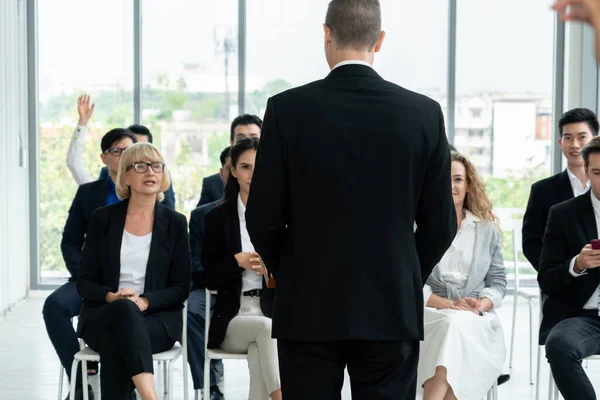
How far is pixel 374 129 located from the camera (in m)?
2.29

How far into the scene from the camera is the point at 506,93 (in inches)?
337

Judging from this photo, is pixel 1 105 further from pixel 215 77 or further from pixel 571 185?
pixel 571 185

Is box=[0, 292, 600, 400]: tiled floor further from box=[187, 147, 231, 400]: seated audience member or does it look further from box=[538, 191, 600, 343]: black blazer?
box=[538, 191, 600, 343]: black blazer

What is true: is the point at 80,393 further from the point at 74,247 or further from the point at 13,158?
the point at 13,158

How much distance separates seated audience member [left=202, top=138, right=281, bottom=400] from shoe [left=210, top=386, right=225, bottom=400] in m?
0.58

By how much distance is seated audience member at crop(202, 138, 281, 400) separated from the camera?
393 cm

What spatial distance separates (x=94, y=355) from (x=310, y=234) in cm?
196

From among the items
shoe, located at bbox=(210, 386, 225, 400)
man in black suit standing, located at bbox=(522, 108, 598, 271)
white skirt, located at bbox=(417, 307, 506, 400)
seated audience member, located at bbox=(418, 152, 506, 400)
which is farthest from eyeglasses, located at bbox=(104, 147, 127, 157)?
man in black suit standing, located at bbox=(522, 108, 598, 271)

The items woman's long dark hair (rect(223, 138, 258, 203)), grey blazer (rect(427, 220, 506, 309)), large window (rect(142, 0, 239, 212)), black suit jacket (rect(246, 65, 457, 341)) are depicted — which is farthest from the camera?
large window (rect(142, 0, 239, 212))

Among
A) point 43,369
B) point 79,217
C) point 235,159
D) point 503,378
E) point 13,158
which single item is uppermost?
point 235,159

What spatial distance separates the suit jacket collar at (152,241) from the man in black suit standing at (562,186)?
6.45 ft

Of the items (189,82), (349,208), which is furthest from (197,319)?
(189,82)

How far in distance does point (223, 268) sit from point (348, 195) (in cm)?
193

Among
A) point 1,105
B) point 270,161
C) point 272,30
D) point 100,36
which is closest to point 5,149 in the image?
point 1,105
